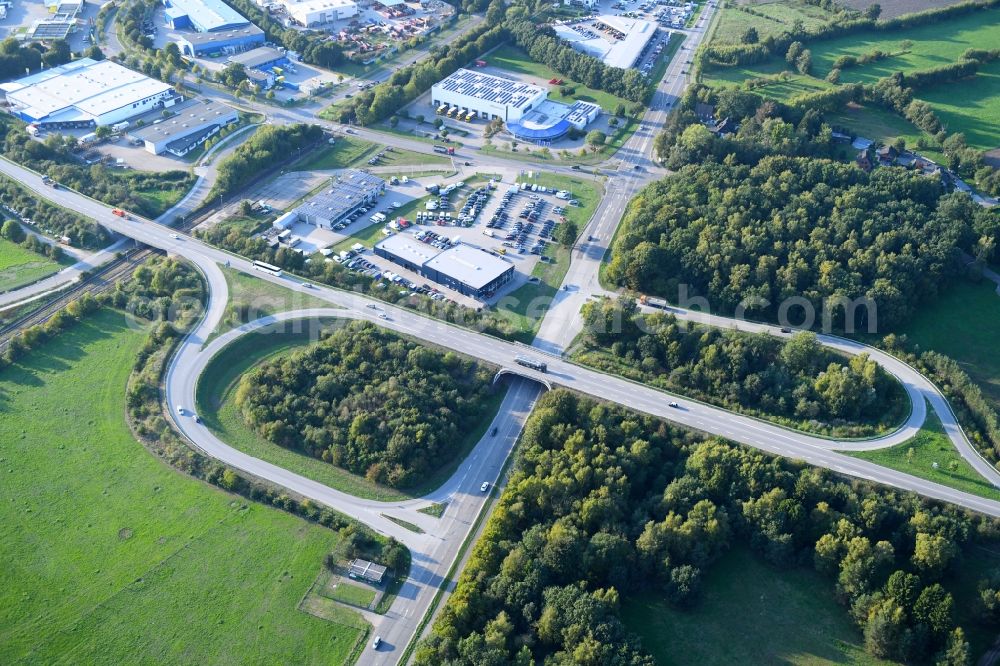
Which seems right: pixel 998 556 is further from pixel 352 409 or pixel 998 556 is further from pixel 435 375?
pixel 352 409

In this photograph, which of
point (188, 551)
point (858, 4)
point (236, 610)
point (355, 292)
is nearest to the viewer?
point (236, 610)

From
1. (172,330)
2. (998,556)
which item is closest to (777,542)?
(998,556)

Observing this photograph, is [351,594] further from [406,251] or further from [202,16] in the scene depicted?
[202,16]

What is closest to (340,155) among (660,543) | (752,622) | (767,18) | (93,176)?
(93,176)

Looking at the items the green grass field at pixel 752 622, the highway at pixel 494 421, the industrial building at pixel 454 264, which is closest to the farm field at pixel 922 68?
the highway at pixel 494 421

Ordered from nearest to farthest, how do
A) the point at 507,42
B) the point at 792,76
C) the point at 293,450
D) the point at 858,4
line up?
the point at 293,450
the point at 792,76
the point at 507,42
the point at 858,4

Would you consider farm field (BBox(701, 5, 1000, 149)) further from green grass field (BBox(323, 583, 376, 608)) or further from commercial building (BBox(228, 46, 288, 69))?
green grass field (BBox(323, 583, 376, 608))

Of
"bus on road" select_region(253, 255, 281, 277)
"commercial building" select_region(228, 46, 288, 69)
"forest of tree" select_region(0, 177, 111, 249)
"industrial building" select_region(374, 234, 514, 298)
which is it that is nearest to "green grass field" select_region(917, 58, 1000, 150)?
"industrial building" select_region(374, 234, 514, 298)
